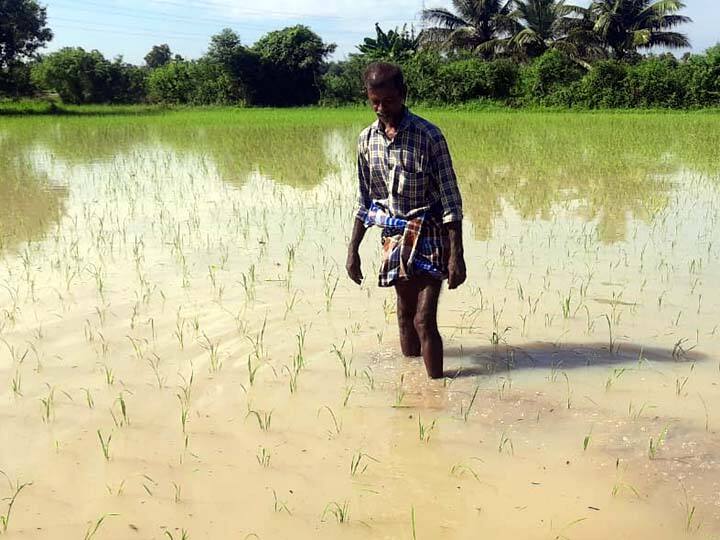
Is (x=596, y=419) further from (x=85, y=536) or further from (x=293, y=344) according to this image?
(x=85, y=536)

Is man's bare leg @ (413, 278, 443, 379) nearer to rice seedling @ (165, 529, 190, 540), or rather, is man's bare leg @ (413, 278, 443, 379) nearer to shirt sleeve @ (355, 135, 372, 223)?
shirt sleeve @ (355, 135, 372, 223)

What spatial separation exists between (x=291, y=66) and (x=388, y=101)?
30.8m

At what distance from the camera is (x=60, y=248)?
5.23m

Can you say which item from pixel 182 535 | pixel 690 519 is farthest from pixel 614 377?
pixel 182 535

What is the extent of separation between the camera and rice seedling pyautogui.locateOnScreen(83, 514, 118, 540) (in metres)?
1.92

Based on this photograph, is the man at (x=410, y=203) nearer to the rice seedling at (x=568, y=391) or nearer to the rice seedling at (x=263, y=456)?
the rice seedling at (x=568, y=391)

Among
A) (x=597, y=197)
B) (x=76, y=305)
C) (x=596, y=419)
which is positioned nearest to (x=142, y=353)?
(x=76, y=305)

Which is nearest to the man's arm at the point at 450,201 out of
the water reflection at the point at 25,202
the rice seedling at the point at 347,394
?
the rice seedling at the point at 347,394

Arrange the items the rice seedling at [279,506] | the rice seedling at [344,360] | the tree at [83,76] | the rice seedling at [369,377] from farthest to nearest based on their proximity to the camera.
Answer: the tree at [83,76] < the rice seedling at [344,360] < the rice seedling at [369,377] < the rice seedling at [279,506]

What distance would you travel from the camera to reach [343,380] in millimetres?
2918

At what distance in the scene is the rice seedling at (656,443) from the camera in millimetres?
2266

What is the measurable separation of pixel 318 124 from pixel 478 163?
33.4 feet

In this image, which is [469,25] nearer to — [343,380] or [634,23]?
[634,23]

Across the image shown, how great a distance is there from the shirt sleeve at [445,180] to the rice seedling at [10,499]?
5.39 ft
